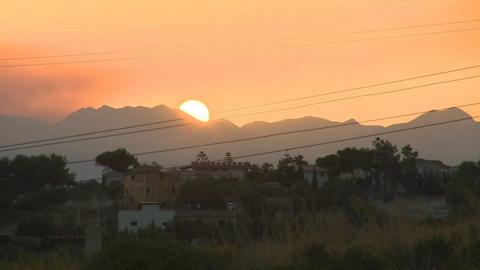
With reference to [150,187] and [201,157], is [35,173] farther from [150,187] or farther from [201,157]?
[201,157]

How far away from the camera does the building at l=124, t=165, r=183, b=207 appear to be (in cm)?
6341

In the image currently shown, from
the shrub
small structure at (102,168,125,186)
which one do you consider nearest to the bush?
the shrub

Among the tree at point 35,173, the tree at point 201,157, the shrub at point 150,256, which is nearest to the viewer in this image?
the shrub at point 150,256

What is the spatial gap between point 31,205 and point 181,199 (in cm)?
1232

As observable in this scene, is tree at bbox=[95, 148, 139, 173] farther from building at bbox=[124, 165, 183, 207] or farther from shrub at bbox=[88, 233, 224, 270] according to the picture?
shrub at bbox=[88, 233, 224, 270]

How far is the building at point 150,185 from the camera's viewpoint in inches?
2496

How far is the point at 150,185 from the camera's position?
65.4 metres

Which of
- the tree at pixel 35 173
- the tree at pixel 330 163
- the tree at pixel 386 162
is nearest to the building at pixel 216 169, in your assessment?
the tree at pixel 330 163

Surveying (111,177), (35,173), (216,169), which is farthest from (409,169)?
(35,173)

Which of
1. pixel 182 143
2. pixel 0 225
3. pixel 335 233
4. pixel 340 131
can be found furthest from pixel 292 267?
pixel 182 143

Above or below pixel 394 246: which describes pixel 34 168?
above

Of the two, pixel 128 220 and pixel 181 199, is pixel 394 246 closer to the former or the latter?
pixel 128 220

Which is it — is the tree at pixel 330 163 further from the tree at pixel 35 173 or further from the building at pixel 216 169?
the tree at pixel 35 173

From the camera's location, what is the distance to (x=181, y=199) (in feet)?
178
